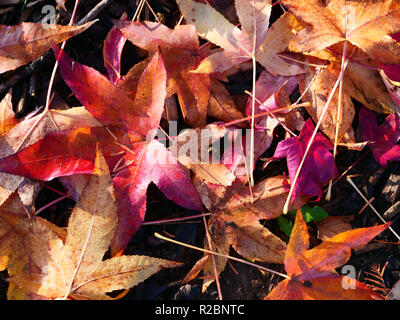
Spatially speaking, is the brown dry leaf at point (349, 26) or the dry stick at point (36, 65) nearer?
the brown dry leaf at point (349, 26)

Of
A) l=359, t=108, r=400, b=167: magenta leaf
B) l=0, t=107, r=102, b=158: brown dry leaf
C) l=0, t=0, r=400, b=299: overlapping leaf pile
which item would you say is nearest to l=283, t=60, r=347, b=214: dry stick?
l=0, t=0, r=400, b=299: overlapping leaf pile

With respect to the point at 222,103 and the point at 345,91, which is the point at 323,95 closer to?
the point at 345,91

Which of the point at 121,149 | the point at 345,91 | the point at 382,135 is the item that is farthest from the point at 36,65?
the point at 382,135

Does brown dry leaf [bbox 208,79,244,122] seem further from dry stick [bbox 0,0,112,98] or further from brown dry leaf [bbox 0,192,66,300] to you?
brown dry leaf [bbox 0,192,66,300]

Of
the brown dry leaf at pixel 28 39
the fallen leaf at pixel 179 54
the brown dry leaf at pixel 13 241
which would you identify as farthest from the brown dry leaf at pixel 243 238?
the brown dry leaf at pixel 28 39

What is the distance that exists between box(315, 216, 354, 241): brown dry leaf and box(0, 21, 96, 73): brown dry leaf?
0.68 metres

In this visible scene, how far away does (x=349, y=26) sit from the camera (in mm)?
790

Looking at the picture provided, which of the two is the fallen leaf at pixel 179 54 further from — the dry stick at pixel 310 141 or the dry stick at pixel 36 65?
the dry stick at pixel 310 141

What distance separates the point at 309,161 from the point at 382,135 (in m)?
0.20

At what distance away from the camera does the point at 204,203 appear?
849 millimetres

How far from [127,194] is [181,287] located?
262mm

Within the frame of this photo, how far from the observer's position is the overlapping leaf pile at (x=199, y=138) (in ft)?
2.54

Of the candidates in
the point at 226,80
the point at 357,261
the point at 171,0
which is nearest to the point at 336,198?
the point at 357,261

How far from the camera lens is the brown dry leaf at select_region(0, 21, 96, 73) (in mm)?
805
